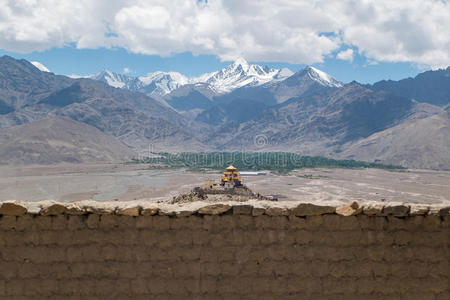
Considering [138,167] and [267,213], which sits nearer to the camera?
[267,213]

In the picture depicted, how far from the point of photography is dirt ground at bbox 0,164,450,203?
156 ft

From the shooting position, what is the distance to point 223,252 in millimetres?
5184

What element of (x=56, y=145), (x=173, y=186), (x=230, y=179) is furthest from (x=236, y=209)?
(x=56, y=145)

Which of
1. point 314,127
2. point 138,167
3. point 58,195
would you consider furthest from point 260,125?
point 58,195

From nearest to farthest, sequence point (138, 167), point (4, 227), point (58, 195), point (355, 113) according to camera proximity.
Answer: point (4, 227)
point (58, 195)
point (138, 167)
point (355, 113)

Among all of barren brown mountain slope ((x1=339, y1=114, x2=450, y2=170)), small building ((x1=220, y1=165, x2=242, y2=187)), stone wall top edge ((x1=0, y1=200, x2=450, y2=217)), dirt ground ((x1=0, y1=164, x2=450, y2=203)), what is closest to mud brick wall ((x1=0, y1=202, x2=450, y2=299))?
stone wall top edge ((x1=0, y1=200, x2=450, y2=217))

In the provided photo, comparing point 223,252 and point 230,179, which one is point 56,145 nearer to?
point 230,179

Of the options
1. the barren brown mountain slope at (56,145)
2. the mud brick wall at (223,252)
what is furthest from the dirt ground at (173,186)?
the mud brick wall at (223,252)

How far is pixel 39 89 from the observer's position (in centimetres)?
19050

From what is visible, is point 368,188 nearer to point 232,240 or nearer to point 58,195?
point 58,195

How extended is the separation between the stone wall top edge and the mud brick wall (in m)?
0.01

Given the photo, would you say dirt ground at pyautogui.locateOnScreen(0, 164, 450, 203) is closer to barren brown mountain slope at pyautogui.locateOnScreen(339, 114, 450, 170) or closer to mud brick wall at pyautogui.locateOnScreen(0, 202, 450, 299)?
barren brown mountain slope at pyautogui.locateOnScreen(339, 114, 450, 170)

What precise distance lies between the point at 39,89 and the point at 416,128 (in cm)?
16067

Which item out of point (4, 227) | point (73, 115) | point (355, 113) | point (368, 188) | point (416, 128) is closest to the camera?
point (4, 227)
